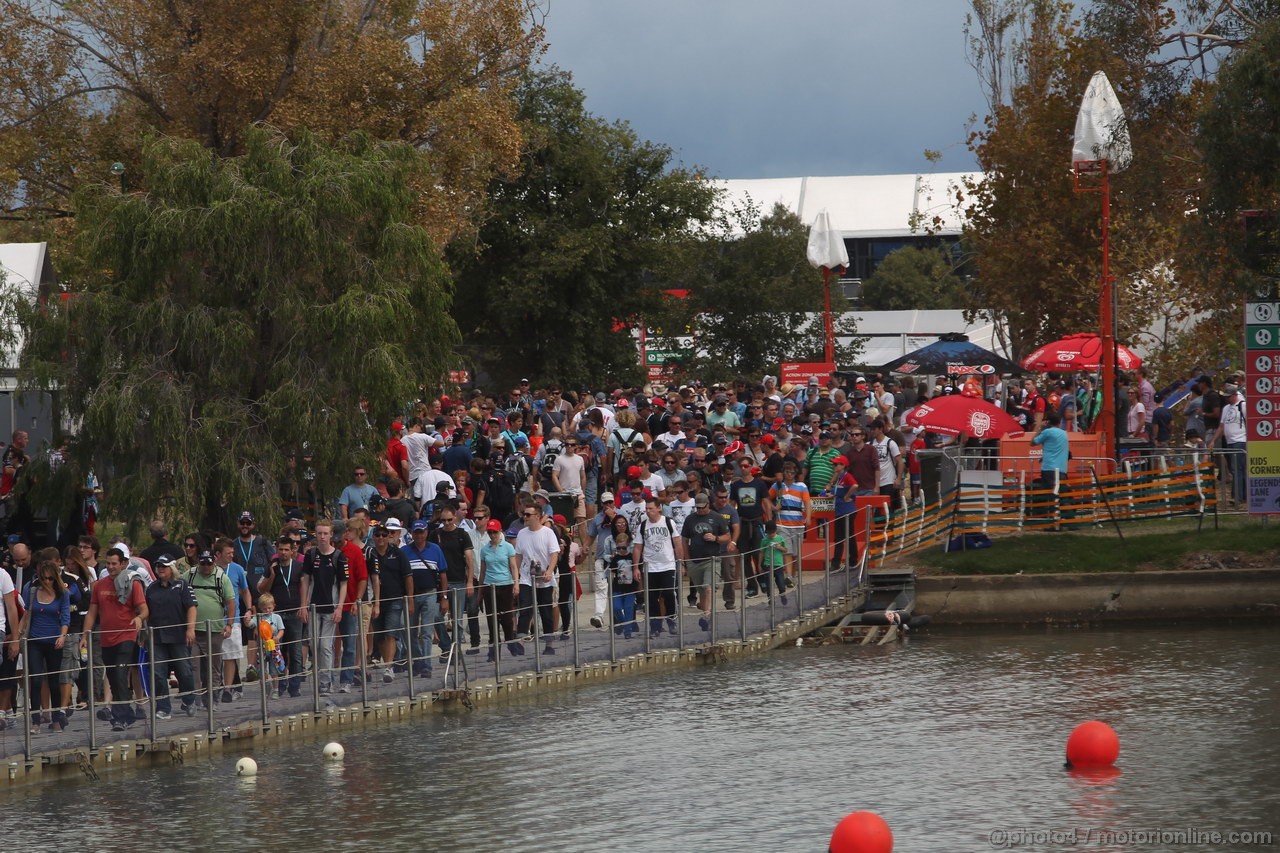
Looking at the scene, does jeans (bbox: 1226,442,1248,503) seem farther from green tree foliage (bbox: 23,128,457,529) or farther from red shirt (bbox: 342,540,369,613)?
red shirt (bbox: 342,540,369,613)

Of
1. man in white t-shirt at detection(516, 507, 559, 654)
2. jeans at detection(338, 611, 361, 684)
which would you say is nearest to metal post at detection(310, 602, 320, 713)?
jeans at detection(338, 611, 361, 684)

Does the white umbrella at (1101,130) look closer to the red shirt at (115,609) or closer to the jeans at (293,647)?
the jeans at (293,647)

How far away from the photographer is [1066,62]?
41875 mm

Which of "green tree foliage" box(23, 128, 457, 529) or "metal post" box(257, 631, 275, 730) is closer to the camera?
"metal post" box(257, 631, 275, 730)

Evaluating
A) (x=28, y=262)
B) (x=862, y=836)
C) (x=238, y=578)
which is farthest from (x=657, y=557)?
(x=28, y=262)

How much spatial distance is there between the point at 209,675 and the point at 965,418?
1283 cm

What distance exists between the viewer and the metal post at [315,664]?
58.9 feet

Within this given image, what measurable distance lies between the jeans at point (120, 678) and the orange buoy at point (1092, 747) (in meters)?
8.71

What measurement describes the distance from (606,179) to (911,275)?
37.0 meters

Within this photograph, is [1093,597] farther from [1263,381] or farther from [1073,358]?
[1073,358]

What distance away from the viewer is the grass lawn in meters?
25.1

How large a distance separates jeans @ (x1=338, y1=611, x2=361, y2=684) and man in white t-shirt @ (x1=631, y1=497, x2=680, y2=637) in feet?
13.6

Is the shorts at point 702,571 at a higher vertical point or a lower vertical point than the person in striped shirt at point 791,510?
lower

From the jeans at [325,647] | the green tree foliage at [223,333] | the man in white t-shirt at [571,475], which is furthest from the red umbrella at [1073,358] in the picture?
the jeans at [325,647]
